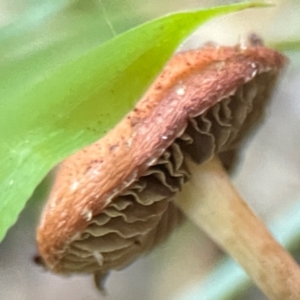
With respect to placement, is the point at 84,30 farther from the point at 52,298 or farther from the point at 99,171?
the point at 52,298

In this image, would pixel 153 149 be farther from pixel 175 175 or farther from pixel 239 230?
pixel 239 230

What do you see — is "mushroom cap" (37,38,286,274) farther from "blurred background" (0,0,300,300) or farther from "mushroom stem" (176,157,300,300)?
"blurred background" (0,0,300,300)

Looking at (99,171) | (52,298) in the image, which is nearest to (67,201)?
(99,171)

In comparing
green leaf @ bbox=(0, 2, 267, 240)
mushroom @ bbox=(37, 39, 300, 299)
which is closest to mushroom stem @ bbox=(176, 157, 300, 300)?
mushroom @ bbox=(37, 39, 300, 299)

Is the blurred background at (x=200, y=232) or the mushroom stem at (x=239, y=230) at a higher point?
the blurred background at (x=200, y=232)

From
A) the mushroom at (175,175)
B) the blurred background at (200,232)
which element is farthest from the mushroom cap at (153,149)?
the blurred background at (200,232)

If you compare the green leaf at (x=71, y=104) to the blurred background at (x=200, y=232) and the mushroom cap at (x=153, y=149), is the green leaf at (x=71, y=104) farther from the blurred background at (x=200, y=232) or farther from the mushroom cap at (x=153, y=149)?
the blurred background at (x=200, y=232)
